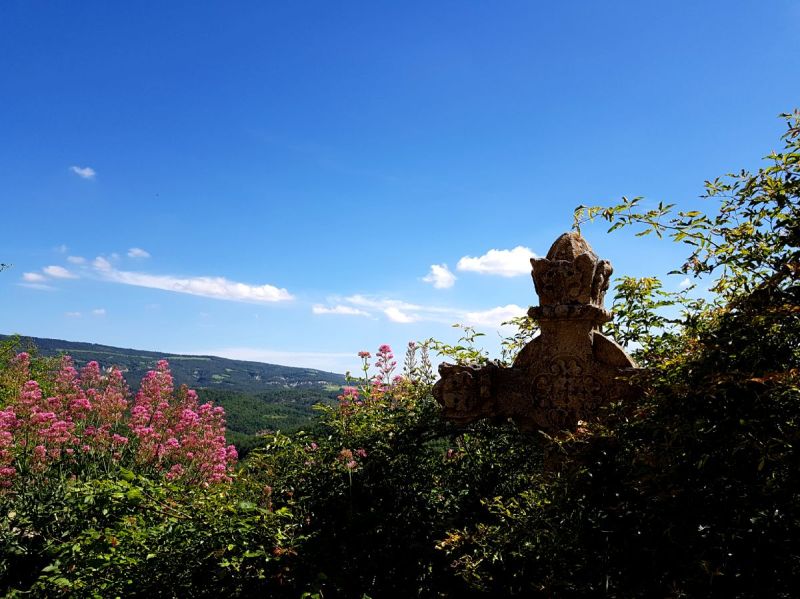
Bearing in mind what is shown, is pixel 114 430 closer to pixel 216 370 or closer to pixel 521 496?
pixel 521 496

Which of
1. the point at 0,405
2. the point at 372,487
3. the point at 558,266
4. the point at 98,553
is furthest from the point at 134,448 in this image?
Answer: the point at 558,266

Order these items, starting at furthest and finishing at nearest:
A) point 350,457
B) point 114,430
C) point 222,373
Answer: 1. point 222,373
2. point 114,430
3. point 350,457

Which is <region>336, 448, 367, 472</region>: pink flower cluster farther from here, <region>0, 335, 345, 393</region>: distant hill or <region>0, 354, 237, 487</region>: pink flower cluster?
<region>0, 335, 345, 393</region>: distant hill

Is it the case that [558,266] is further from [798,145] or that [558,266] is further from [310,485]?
[310,485]

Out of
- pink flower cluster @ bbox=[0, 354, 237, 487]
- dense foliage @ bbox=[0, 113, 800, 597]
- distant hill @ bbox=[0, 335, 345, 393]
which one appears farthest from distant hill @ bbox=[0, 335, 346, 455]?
dense foliage @ bbox=[0, 113, 800, 597]

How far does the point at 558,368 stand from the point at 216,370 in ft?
527

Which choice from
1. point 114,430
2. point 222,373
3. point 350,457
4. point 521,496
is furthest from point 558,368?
point 222,373

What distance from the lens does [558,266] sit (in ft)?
10.7

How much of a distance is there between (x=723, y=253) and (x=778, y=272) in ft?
1.36

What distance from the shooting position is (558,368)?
3324 millimetres

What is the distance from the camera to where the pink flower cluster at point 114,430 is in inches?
238

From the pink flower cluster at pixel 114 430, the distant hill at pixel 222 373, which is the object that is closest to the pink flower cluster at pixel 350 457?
the pink flower cluster at pixel 114 430

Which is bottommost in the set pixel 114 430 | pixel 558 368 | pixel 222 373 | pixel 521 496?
pixel 222 373

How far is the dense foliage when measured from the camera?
169cm
